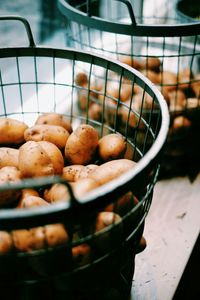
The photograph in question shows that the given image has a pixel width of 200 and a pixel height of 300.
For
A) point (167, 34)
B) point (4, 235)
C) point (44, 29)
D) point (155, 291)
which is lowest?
point (155, 291)

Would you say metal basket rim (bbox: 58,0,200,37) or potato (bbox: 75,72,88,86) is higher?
metal basket rim (bbox: 58,0,200,37)

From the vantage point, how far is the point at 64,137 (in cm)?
67

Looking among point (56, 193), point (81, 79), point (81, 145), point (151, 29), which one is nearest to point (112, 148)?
point (81, 145)

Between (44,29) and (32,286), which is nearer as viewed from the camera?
(32,286)

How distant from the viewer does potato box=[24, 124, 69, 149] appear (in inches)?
25.2

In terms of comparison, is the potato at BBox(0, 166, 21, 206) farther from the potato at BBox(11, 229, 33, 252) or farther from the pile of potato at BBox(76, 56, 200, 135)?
the pile of potato at BBox(76, 56, 200, 135)

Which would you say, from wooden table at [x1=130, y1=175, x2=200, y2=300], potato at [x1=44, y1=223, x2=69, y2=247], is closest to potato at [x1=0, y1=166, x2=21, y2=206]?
potato at [x1=44, y1=223, x2=69, y2=247]

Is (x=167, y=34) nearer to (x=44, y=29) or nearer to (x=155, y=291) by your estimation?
(x=155, y=291)

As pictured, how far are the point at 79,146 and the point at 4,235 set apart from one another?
8.8 inches

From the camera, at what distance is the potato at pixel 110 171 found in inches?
20.6

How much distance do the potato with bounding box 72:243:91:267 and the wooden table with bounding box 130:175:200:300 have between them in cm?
24

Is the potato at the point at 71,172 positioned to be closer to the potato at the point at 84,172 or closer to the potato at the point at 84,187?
the potato at the point at 84,172

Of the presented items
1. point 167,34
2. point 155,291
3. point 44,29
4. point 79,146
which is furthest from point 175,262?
point 44,29

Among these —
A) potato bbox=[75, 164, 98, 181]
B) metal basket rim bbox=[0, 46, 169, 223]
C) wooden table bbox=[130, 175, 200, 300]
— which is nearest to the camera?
metal basket rim bbox=[0, 46, 169, 223]
